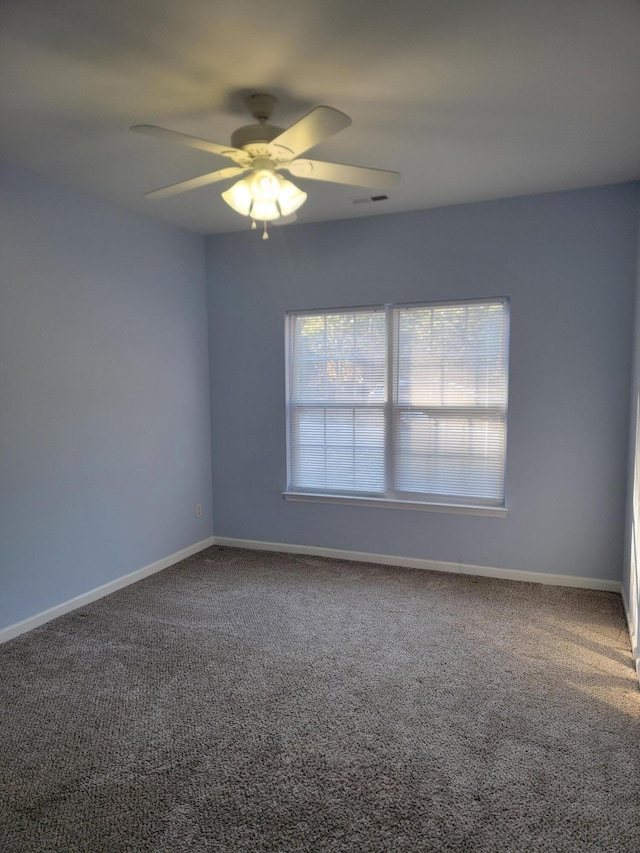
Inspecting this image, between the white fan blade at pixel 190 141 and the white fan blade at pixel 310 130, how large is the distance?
163mm

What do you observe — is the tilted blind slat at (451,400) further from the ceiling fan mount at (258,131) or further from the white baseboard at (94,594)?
the ceiling fan mount at (258,131)

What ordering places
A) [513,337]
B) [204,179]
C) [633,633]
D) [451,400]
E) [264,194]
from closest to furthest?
1. [264,194]
2. [204,179]
3. [633,633]
4. [513,337]
5. [451,400]

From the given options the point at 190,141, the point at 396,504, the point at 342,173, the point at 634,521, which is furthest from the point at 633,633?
the point at 190,141

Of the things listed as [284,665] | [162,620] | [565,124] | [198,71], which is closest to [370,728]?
[284,665]

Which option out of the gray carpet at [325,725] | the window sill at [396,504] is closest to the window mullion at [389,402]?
the window sill at [396,504]

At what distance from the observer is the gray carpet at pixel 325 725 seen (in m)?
1.78

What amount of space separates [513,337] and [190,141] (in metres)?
2.56

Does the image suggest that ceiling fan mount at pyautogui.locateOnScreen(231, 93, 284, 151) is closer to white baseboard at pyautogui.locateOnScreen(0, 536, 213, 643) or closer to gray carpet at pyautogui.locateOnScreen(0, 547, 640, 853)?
gray carpet at pyautogui.locateOnScreen(0, 547, 640, 853)

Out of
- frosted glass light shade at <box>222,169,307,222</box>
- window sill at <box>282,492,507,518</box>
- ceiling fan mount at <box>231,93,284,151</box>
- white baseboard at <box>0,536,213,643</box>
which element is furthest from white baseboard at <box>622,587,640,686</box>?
white baseboard at <box>0,536,213,643</box>

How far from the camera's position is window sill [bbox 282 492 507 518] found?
392cm

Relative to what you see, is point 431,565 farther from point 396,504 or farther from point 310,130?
point 310,130

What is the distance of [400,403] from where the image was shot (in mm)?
4164

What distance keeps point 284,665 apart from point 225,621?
0.65 metres

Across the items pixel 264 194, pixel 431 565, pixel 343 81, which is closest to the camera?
pixel 343 81
